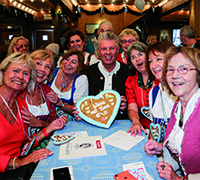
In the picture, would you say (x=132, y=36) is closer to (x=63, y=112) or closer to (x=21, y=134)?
(x=63, y=112)

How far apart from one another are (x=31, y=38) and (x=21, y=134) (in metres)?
11.4

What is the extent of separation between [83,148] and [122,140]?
345 mm

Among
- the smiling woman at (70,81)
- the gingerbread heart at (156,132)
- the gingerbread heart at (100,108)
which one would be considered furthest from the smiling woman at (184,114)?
the smiling woman at (70,81)

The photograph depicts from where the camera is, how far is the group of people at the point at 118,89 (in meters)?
1.20

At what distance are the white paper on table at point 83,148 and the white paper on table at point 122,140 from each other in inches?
3.2

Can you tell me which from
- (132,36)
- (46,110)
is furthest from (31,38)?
(46,110)

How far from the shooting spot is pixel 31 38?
1165 cm

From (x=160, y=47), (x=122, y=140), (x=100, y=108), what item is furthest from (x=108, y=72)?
(x=122, y=140)

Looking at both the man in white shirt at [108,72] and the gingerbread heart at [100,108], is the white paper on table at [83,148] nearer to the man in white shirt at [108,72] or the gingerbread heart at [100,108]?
the gingerbread heart at [100,108]

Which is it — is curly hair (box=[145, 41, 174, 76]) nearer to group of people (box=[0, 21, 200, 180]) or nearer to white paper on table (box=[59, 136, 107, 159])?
group of people (box=[0, 21, 200, 180])

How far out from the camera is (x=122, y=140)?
4.88 feet

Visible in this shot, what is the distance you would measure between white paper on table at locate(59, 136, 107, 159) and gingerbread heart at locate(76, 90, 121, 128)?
29 centimetres

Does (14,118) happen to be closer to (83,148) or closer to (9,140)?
(9,140)

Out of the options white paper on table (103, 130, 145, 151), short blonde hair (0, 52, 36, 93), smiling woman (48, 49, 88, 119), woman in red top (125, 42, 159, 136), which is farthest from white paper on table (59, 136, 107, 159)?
smiling woman (48, 49, 88, 119)
